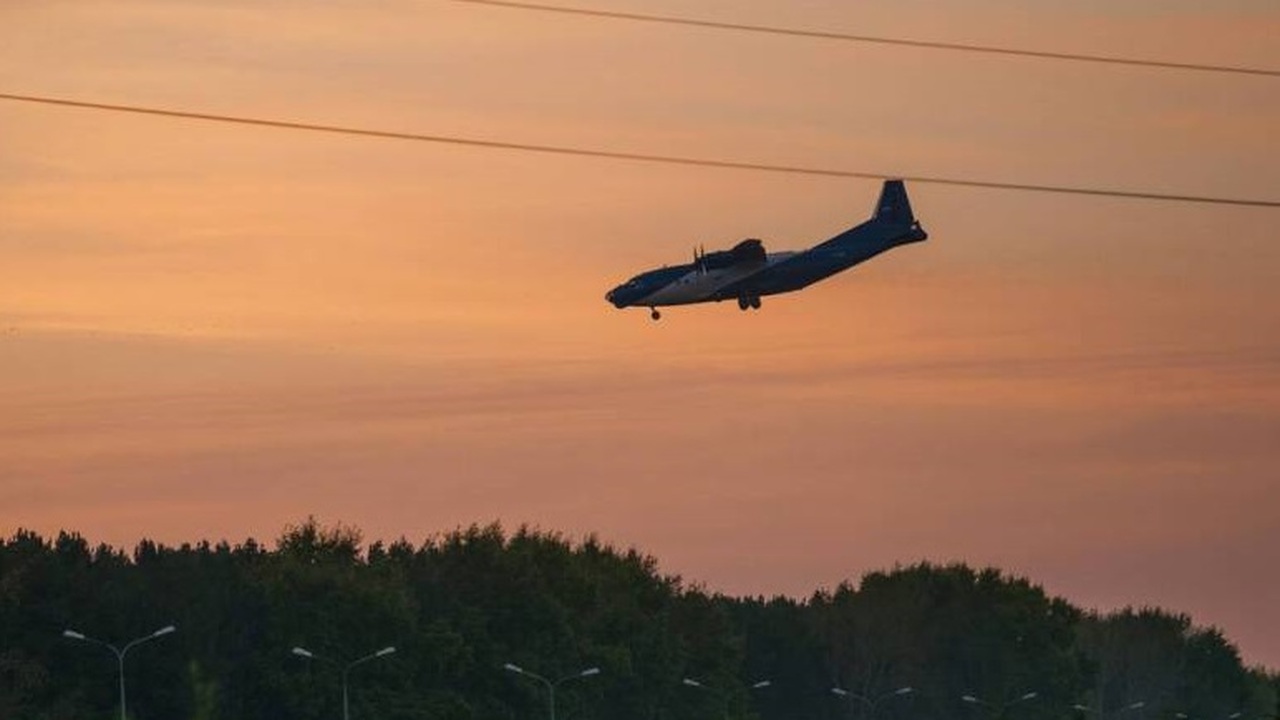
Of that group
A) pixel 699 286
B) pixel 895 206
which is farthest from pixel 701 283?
pixel 895 206

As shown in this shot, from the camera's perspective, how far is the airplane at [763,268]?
12006 centimetres

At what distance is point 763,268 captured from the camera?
120625 millimetres

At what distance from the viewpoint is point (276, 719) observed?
188750mm

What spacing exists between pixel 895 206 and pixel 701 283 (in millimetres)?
8257

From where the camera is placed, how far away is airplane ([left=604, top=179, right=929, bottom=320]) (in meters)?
120

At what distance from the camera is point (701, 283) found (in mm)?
122750

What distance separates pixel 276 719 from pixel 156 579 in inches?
413

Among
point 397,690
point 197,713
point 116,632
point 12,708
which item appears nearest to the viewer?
point 197,713

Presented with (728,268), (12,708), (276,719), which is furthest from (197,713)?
(276,719)

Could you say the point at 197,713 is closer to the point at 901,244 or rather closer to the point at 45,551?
the point at 901,244

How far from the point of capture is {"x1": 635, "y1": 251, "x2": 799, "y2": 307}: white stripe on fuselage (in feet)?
395

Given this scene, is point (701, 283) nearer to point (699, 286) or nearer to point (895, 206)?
point (699, 286)

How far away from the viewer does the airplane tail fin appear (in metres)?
124

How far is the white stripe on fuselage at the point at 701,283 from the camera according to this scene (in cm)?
12031
